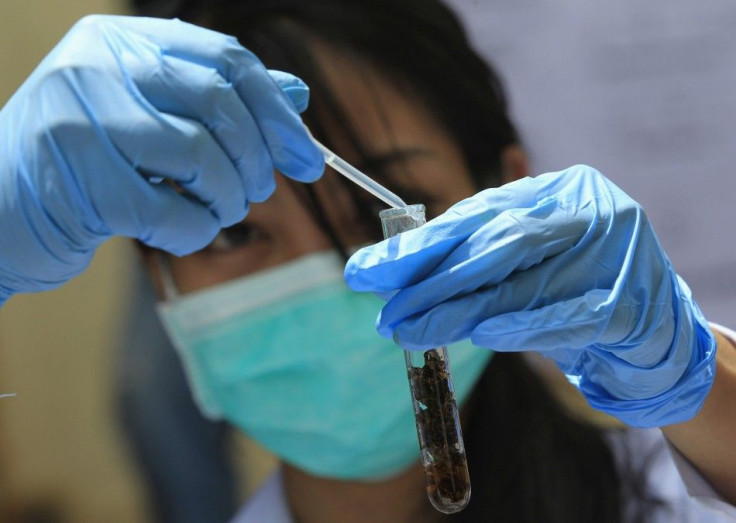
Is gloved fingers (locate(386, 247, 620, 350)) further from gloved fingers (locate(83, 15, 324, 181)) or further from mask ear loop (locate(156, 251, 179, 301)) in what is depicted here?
mask ear loop (locate(156, 251, 179, 301))

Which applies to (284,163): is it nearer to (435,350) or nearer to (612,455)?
(435,350)

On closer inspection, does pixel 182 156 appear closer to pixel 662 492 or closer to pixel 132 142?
pixel 132 142

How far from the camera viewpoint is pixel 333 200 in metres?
1.59

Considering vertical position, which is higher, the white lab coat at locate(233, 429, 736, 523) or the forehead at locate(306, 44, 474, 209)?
the forehead at locate(306, 44, 474, 209)

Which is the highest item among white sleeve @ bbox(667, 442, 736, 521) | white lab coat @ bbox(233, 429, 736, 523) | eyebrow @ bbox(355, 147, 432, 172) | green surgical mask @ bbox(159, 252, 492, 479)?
eyebrow @ bbox(355, 147, 432, 172)

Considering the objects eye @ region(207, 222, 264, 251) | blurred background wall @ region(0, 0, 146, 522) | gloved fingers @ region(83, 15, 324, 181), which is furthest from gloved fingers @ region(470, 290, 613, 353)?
blurred background wall @ region(0, 0, 146, 522)

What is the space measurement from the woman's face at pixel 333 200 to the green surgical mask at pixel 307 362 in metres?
0.04

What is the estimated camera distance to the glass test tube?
1029mm

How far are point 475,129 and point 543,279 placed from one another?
2.39ft

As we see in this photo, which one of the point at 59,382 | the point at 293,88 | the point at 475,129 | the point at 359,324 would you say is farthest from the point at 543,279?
the point at 59,382

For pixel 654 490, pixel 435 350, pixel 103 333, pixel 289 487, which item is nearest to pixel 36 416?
pixel 103 333

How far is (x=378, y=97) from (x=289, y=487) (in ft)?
2.73

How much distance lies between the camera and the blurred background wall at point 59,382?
5.40 ft

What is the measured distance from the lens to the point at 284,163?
1102 millimetres
